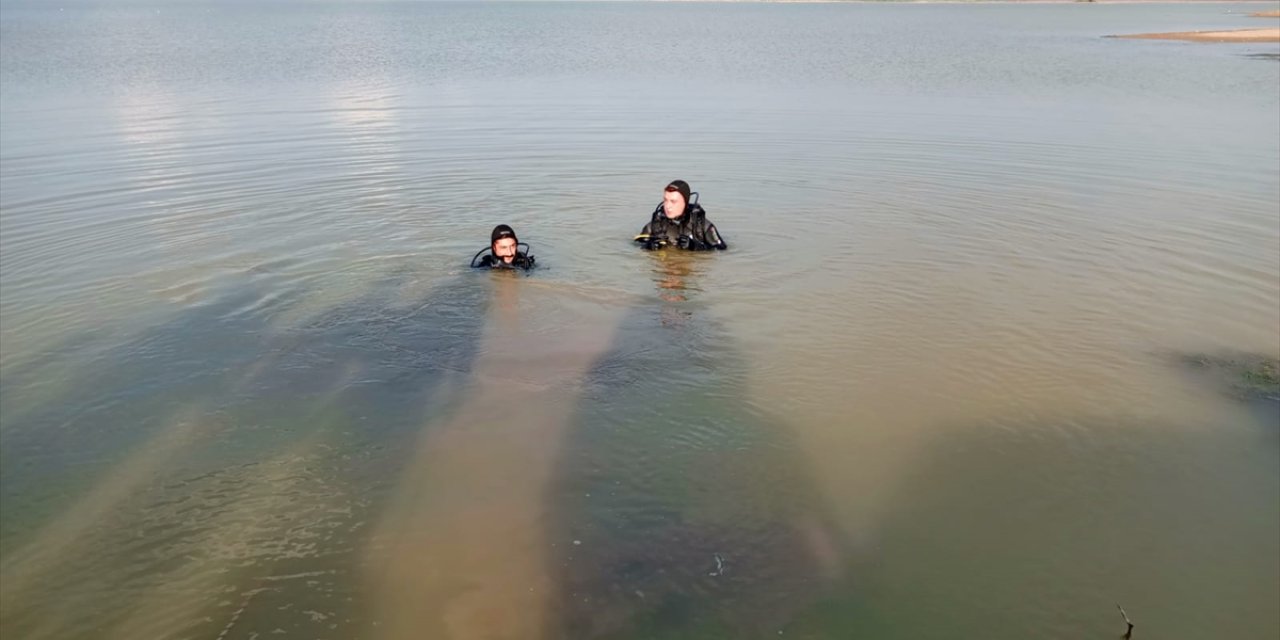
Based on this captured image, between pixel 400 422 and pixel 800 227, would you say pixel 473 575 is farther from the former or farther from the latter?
pixel 800 227

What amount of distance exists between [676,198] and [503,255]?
2411 mm

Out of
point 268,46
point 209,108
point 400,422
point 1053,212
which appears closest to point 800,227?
point 1053,212

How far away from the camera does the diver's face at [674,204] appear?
1177 cm

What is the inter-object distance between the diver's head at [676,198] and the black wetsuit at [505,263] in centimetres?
197

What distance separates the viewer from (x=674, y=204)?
466 inches

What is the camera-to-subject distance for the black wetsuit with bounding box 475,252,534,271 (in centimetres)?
1117

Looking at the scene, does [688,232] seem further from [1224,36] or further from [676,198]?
[1224,36]

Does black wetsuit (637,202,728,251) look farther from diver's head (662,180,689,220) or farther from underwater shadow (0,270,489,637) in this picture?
underwater shadow (0,270,489,637)

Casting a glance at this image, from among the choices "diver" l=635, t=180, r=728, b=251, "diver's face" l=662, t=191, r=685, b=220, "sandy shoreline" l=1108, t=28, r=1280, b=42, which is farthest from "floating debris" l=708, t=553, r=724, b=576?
"sandy shoreline" l=1108, t=28, r=1280, b=42

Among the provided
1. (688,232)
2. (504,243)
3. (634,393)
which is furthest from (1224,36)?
(634,393)

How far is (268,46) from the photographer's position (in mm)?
44594

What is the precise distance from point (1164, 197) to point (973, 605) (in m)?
12.2

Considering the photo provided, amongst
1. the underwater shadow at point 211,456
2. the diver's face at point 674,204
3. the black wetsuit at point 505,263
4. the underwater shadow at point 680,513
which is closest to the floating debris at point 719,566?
the underwater shadow at point 680,513

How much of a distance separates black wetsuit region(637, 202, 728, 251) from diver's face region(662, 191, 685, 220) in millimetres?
192
